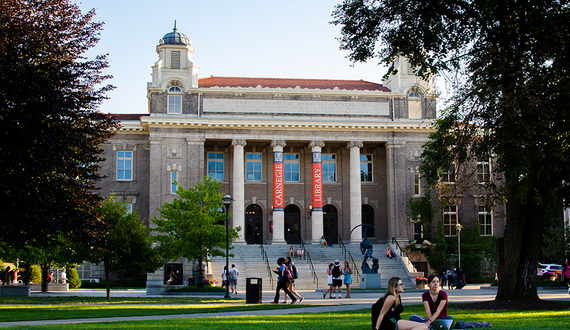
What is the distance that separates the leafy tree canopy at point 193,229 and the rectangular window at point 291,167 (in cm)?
1646

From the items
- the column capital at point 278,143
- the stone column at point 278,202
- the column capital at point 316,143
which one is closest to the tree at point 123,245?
the stone column at point 278,202

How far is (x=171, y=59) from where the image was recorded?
158 feet

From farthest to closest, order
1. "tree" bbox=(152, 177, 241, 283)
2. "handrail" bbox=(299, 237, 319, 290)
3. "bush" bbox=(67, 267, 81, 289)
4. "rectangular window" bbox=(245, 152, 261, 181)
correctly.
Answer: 1. "rectangular window" bbox=(245, 152, 261, 181)
2. "bush" bbox=(67, 267, 81, 289)
3. "handrail" bbox=(299, 237, 319, 290)
4. "tree" bbox=(152, 177, 241, 283)

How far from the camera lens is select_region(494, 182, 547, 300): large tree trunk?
1981 centimetres

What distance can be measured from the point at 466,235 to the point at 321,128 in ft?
46.2

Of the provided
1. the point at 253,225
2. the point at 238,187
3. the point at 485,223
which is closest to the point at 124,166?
the point at 238,187

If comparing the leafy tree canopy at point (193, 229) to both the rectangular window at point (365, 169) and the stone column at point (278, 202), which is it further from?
the rectangular window at point (365, 169)

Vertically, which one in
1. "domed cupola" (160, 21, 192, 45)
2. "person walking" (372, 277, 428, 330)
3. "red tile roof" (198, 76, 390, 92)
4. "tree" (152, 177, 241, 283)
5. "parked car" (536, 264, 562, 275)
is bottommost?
"parked car" (536, 264, 562, 275)

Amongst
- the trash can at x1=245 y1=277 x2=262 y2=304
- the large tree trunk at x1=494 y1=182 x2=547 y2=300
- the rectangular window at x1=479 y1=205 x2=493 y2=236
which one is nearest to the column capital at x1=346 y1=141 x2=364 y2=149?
the rectangular window at x1=479 y1=205 x2=493 y2=236

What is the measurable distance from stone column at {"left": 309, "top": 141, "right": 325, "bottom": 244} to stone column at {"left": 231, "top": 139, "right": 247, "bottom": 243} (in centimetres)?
533

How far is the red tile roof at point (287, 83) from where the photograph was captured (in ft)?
164

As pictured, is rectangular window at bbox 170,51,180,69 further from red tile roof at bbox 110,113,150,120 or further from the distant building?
red tile roof at bbox 110,113,150,120

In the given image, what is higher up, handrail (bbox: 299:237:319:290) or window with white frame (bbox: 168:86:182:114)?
window with white frame (bbox: 168:86:182:114)

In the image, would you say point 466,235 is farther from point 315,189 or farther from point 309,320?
point 309,320
